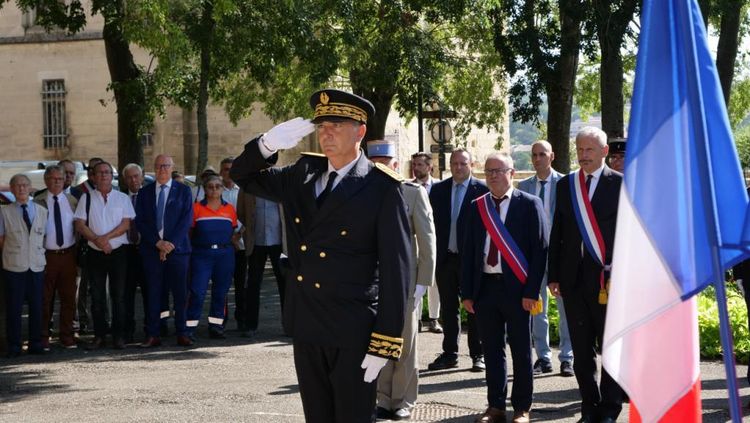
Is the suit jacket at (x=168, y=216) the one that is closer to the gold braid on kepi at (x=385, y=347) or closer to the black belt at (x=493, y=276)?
the black belt at (x=493, y=276)

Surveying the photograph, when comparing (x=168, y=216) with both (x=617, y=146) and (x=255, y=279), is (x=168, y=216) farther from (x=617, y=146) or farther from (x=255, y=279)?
(x=617, y=146)

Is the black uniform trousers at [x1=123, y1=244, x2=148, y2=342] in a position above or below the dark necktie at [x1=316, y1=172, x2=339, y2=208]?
below

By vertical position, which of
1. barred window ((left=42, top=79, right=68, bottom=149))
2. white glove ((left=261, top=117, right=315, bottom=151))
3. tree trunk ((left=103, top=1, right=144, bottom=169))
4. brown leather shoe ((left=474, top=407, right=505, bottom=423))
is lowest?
brown leather shoe ((left=474, top=407, right=505, bottom=423))

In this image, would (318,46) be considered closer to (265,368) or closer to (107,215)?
(107,215)

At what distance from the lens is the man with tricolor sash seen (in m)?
8.41

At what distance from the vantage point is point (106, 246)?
514 inches

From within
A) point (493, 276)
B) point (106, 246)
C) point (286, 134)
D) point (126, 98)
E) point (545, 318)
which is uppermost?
point (126, 98)

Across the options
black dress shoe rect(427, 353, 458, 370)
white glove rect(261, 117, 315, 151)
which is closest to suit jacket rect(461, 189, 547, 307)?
black dress shoe rect(427, 353, 458, 370)

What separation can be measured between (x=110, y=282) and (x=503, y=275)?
5934mm

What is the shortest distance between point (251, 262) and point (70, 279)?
85.0 inches

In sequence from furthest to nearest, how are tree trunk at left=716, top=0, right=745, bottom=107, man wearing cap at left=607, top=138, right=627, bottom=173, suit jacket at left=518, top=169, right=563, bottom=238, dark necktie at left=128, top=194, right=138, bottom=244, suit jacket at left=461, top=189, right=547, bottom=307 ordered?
1. tree trunk at left=716, top=0, right=745, bottom=107
2. dark necktie at left=128, top=194, right=138, bottom=244
3. suit jacket at left=518, top=169, right=563, bottom=238
4. man wearing cap at left=607, top=138, right=627, bottom=173
5. suit jacket at left=461, top=189, right=547, bottom=307

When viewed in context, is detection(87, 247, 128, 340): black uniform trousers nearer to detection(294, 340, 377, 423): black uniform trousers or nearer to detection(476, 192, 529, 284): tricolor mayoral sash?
detection(476, 192, 529, 284): tricolor mayoral sash

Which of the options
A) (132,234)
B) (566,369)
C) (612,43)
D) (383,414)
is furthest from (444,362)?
(612,43)

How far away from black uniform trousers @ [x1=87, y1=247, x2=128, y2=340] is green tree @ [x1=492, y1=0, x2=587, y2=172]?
921cm
